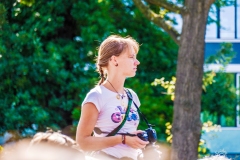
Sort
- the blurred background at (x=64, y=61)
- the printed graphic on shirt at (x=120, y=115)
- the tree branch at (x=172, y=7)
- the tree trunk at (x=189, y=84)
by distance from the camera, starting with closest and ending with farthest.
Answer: the printed graphic on shirt at (x=120, y=115), the tree trunk at (x=189, y=84), the tree branch at (x=172, y=7), the blurred background at (x=64, y=61)

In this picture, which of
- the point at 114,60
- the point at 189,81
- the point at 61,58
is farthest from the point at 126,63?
the point at 61,58

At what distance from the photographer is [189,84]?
A: 1180 cm

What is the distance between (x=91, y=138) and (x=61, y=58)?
11594 mm

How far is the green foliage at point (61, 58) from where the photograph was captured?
625 inches

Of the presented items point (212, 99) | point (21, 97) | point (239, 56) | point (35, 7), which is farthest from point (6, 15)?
point (239, 56)

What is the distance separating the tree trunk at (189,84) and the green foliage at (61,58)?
3.62 meters

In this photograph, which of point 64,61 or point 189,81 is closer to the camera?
point 189,81

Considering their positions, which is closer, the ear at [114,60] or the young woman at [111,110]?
the young woman at [111,110]

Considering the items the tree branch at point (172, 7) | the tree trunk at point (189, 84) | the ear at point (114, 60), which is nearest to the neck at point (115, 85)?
the ear at point (114, 60)

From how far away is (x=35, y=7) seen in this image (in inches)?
652

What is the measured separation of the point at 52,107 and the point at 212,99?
12.0 ft

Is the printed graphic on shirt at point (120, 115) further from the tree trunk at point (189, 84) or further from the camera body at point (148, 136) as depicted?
the tree trunk at point (189, 84)

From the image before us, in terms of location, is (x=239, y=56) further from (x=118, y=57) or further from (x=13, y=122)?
(x=118, y=57)

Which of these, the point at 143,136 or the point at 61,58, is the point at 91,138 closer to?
the point at 143,136
